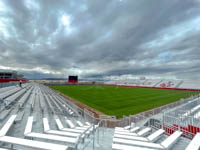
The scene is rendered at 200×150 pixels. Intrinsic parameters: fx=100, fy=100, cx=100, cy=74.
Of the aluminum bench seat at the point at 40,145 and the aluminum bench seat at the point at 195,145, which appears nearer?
the aluminum bench seat at the point at 40,145

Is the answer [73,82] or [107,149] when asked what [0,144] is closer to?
[107,149]

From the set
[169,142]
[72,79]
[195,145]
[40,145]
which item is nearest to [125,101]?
[169,142]

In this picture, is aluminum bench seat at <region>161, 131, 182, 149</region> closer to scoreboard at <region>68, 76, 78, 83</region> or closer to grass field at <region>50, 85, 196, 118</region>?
grass field at <region>50, 85, 196, 118</region>

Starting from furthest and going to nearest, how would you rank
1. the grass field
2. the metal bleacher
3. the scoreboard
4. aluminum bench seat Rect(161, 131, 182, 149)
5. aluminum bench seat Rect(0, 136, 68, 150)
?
the scoreboard → the grass field → aluminum bench seat Rect(161, 131, 182, 149) → the metal bleacher → aluminum bench seat Rect(0, 136, 68, 150)

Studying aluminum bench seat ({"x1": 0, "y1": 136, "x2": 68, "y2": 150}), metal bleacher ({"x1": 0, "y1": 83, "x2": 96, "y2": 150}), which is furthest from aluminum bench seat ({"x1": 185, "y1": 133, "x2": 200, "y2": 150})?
aluminum bench seat ({"x1": 0, "y1": 136, "x2": 68, "y2": 150})

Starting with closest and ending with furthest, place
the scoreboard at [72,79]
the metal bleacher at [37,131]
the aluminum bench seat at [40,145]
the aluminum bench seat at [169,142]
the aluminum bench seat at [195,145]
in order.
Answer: the aluminum bench seat at [40,145] < the metal bleacher at [37,131] < the aluminum bench seat at [195,145] < the aluminum bench seat at [169,142] < the scoreboard at [72,79]

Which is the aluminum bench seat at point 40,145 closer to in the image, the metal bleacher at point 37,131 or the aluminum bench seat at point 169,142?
the metal bleacher at point 37,131

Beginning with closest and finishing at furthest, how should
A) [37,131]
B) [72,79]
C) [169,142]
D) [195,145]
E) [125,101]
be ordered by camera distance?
[195,145] → [169,142] → [37,131] → [125,101] → [72,79]

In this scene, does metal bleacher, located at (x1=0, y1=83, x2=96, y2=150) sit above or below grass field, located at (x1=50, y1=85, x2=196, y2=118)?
above

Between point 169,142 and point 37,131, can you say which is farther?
point 37,131

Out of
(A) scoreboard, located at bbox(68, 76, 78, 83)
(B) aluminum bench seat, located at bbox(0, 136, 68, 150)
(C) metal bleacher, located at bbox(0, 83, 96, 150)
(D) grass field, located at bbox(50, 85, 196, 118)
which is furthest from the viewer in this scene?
(A) scoreboard, located at bbox(68, 76, 78, 83)

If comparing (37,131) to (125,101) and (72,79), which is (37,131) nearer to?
(125,101)

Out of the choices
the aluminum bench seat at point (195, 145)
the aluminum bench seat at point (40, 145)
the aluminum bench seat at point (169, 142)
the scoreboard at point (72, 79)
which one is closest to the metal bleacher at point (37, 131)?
the aluminum bench seat at point (40, 145)

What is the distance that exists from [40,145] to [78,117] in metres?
7.40
